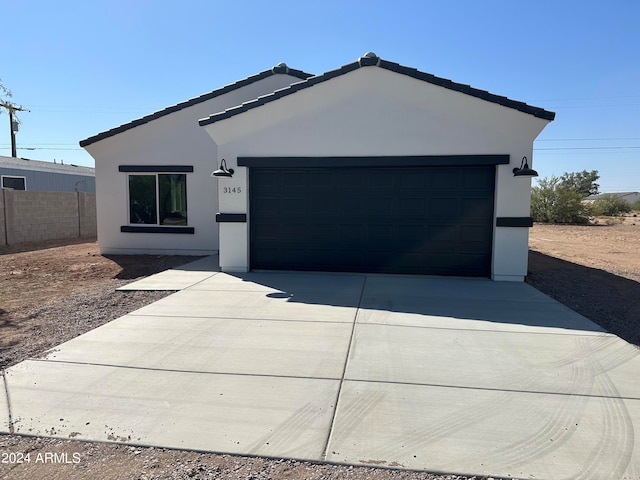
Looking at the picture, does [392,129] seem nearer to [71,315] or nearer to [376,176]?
[376,176]

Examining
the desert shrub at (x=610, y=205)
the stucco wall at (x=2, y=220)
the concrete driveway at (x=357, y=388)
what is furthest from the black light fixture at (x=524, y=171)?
the desert shrub at (x=610, y=205)

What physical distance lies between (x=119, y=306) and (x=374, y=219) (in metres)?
5.66

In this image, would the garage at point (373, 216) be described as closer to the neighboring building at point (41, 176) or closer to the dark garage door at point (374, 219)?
the dark garage door at point (374, 219)

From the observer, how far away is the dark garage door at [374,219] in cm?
977

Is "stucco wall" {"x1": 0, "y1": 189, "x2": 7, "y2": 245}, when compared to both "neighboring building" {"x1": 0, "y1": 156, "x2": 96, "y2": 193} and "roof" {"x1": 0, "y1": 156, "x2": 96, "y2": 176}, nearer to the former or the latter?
"roof" {"x1": 0, "y1": 156, "x2": 96, "y2": 176}

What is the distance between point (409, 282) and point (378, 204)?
6.47 feet

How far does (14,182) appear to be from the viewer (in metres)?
26.6

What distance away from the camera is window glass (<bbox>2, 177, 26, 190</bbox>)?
25766mm

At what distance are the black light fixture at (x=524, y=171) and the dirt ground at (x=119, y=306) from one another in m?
2.47

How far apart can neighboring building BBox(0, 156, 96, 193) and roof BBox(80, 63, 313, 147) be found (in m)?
16.6

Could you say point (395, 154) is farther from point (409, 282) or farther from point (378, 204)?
point (409, 282)

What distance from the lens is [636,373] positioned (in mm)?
4676

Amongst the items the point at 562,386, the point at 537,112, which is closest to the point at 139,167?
the point at 537,112

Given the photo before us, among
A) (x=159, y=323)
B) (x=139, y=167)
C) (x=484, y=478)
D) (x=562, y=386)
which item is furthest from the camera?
(x=139, y=167)
